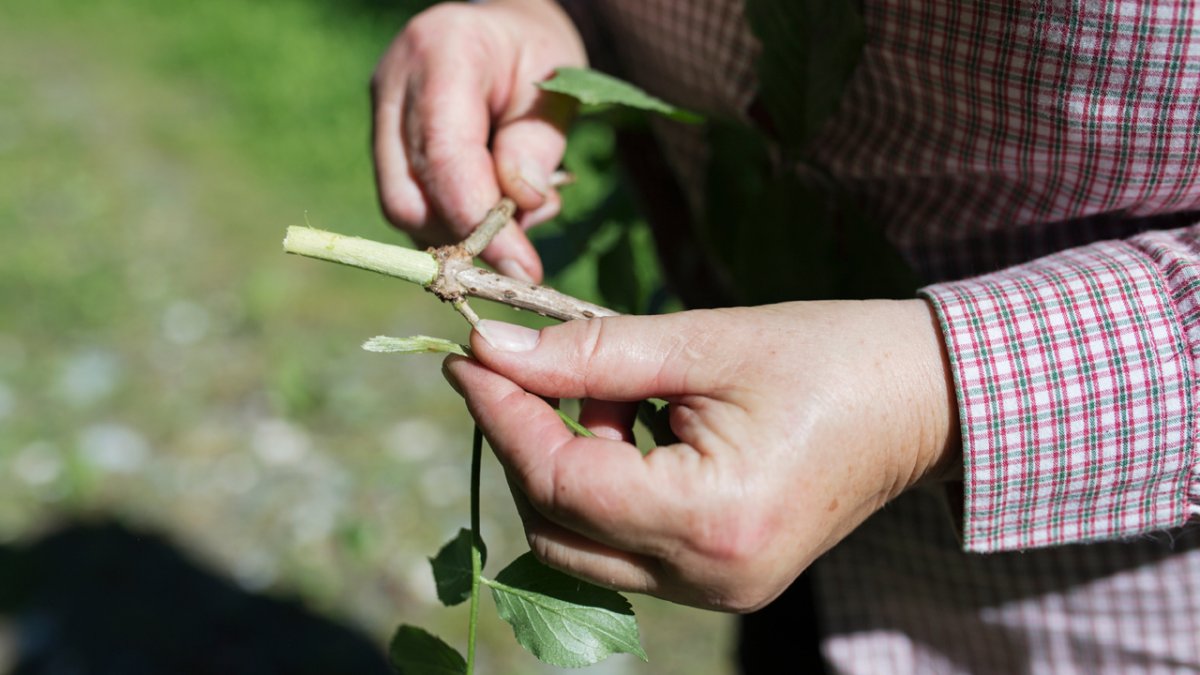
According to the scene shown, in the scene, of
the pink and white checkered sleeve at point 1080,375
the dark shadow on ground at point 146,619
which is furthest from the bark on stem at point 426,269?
the dark shadow on ground at point 146,619

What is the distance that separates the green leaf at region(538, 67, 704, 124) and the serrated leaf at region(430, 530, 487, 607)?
1.52 feet

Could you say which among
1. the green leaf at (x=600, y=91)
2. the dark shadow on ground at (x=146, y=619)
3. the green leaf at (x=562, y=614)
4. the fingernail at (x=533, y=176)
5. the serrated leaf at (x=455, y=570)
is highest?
the green leaf at (x=600, y=91)

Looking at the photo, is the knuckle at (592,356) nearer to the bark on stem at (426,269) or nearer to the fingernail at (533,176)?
the bark on stem at (426,269)

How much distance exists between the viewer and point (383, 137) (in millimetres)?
1189

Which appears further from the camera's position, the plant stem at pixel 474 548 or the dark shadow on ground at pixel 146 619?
the dark shadow on ground at pixel 146 619

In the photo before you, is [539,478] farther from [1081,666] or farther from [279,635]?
[279,635]

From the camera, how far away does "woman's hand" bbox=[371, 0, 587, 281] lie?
3.60ft

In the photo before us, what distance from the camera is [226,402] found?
2955 mm

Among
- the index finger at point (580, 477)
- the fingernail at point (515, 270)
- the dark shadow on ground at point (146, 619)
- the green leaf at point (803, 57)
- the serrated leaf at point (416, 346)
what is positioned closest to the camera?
the index finger at point (580, 477)

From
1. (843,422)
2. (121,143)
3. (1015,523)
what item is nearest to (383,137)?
(843,422)

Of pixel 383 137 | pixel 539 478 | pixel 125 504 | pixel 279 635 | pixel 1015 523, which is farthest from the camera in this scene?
pixel 125 504

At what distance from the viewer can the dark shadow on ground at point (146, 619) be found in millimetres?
2330

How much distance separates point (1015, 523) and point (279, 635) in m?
1.96

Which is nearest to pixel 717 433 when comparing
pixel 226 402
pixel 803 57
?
pixel 803 57
